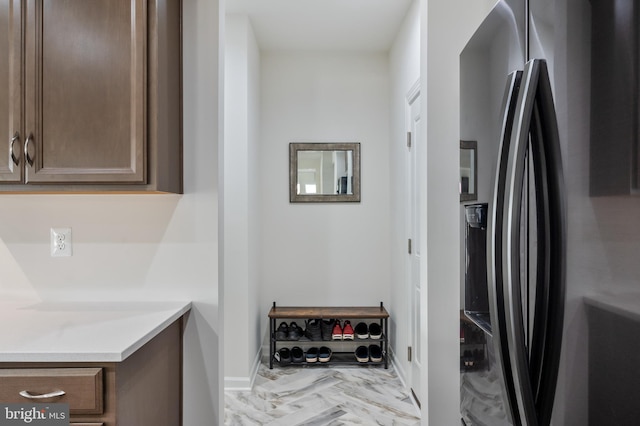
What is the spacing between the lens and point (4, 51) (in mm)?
1413

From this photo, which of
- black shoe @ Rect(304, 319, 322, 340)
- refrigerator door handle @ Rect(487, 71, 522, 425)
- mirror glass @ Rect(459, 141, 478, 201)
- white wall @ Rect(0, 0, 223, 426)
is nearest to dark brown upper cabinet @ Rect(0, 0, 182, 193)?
white wall @ Rect(0, 0, 223, 426)

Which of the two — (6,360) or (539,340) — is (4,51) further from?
(539,340)

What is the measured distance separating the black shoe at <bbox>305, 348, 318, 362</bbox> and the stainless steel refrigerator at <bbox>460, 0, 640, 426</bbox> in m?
2.84

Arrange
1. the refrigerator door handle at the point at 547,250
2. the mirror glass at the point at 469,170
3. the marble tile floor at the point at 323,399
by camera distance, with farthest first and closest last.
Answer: the marble tile floor at the point at 323,399 → the mirror glass at the point at 469,170 → the refrigerator door handle at the point at 547,250

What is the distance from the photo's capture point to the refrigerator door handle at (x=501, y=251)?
2.36ft

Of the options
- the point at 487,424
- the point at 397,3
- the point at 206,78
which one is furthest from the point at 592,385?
the point at 397,3

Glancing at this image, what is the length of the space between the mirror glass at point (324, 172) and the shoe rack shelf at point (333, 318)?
983 mm

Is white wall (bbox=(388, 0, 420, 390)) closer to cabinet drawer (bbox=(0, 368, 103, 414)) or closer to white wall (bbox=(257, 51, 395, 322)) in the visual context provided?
white wall (bbox=(257, 51, 395, 322))

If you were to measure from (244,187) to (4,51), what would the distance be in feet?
5.90

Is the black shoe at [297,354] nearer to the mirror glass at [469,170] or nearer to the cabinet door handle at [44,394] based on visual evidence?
the cabinet door handle at [44,394]

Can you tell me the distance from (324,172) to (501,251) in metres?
3.14

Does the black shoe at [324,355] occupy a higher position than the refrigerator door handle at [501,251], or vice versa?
the refrigerator door handle at [501,251]

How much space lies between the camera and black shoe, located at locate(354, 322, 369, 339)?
11.7 ft

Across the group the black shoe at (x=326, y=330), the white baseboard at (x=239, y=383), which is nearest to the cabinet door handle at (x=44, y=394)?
the white baseboard at (x=239, y=383)
